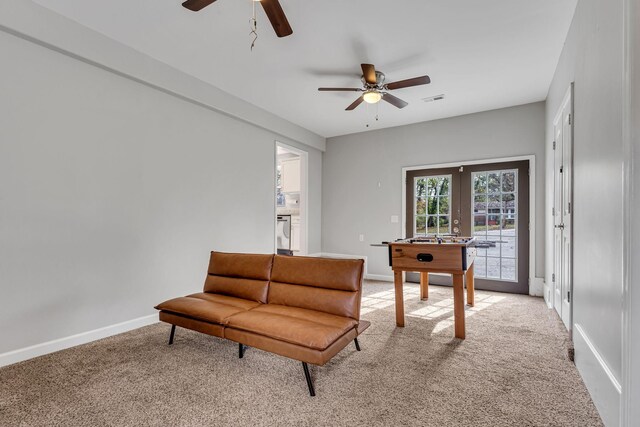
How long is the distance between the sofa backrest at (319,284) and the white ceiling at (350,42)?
80.4 inches

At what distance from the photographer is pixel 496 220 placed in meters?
4.70

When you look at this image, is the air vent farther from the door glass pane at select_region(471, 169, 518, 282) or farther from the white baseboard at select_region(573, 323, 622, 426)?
the white baseboard at select_region(573, 323, 622, 426)

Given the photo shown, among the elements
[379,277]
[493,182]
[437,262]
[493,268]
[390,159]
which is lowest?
[379,277]

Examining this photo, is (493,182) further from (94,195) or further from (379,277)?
(94,195)

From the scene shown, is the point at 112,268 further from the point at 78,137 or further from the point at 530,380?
the point at 530,380

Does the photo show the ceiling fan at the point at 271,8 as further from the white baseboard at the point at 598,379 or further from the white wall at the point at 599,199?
the white baseboard at the point at 598,379

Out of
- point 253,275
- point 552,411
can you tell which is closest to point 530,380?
point 552,411

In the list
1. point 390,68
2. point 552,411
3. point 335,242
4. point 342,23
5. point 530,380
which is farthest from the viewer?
point 335,242

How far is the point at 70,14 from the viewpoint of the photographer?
2561 millimetres

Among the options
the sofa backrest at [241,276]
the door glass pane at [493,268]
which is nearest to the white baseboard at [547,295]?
the door glass pane at [493,268]

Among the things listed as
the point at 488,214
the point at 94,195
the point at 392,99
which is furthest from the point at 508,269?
the point at 94,195

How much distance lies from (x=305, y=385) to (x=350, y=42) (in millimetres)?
2928

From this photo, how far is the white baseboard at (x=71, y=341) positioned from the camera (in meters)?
2.37

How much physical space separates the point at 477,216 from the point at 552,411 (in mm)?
3448
